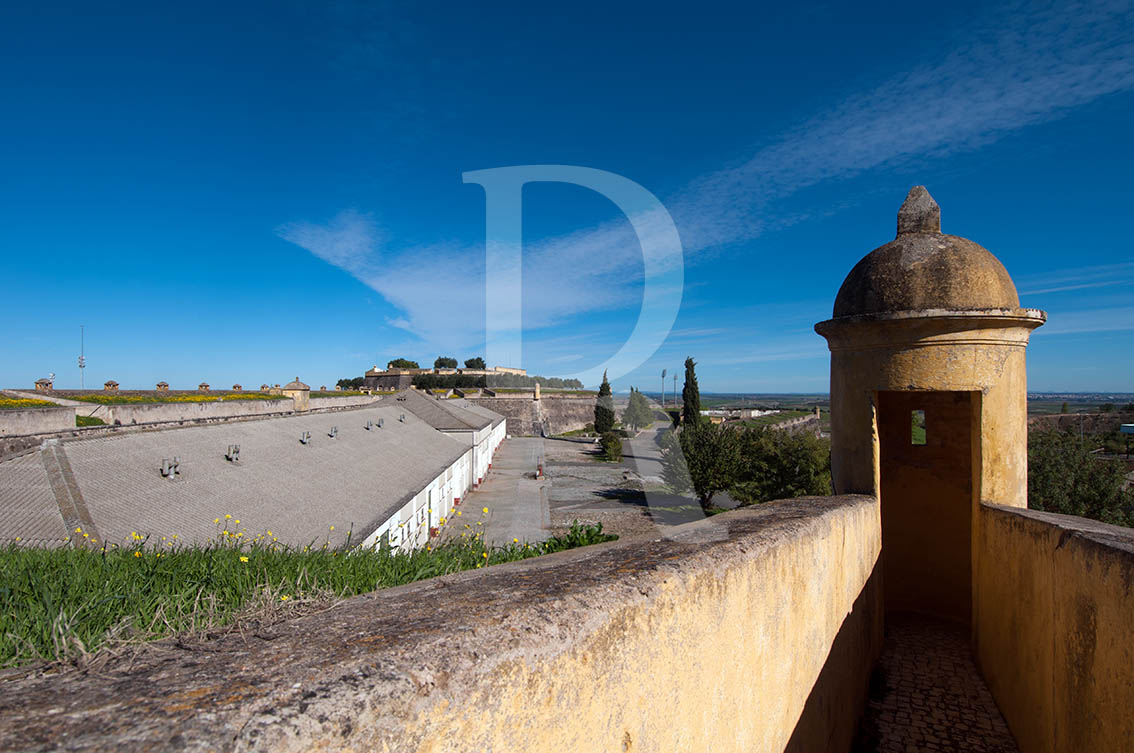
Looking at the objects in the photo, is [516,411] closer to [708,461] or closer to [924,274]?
[708,461]

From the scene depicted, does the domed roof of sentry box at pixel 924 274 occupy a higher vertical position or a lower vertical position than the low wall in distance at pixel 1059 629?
higher

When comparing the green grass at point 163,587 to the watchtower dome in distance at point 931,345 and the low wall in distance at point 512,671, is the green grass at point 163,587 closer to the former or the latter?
the low wall in distance at point 512,671

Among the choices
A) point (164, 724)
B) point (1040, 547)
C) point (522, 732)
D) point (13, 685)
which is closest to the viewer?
point (164, 724)

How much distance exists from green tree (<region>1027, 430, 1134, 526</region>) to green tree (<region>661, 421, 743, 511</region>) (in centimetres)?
948

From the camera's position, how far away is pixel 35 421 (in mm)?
13562

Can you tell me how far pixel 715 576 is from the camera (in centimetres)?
238

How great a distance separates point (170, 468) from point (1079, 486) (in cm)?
2373

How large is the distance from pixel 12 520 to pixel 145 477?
7.95ft

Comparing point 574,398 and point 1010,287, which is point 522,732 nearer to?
point 1010,287

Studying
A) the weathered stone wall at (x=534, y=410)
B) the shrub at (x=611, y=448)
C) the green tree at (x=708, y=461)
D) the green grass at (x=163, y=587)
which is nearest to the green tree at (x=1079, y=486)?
the green tree at (x=708, y=461)

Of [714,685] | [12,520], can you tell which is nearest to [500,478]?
[12,520]

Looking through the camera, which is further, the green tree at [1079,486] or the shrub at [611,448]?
the shrub at [611,448]

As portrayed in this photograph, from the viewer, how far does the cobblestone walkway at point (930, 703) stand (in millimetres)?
4371

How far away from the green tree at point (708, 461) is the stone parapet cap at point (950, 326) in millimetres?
18613
